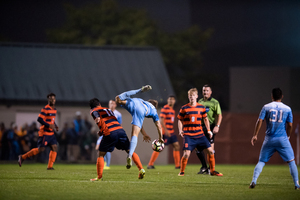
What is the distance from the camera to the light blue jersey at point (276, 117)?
9219mm

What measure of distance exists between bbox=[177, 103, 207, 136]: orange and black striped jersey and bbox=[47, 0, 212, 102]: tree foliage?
30.1m

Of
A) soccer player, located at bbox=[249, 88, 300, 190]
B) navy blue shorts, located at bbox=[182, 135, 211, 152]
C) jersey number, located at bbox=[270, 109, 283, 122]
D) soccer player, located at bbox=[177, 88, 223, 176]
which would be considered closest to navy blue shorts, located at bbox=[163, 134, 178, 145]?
soccer player, located at bbox=[177, 88, 223, 176]

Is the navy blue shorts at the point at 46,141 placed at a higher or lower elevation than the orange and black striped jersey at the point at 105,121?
lower

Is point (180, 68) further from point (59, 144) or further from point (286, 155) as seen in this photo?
point (286, 155)

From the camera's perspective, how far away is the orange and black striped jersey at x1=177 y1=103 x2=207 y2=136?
1209 centimetres

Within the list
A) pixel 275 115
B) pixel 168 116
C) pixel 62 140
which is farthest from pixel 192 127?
pixel 62 140

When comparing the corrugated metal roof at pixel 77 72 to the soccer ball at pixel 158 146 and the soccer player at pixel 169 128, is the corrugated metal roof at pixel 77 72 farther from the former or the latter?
the soccer ball at pixel 158 146

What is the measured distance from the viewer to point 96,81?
Result: 25.0m

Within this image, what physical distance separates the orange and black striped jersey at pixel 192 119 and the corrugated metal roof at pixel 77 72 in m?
11.6

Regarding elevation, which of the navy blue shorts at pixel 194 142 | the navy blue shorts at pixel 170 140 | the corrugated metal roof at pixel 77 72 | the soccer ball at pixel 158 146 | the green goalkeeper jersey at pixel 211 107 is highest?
the corrugated metal roof at pixel 77 72

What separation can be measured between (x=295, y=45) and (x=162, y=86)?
67.9ft

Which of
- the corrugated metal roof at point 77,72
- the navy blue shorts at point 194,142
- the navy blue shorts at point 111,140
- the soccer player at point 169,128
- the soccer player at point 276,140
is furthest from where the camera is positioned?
the corrugated metal roof at point 77,72

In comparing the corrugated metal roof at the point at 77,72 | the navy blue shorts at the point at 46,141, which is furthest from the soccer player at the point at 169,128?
the corrugated metal roof at the point at 77,72

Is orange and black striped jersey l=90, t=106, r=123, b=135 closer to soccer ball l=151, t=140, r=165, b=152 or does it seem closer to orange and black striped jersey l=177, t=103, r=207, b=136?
soccer ball l=151, t=140, r=165, b=152
